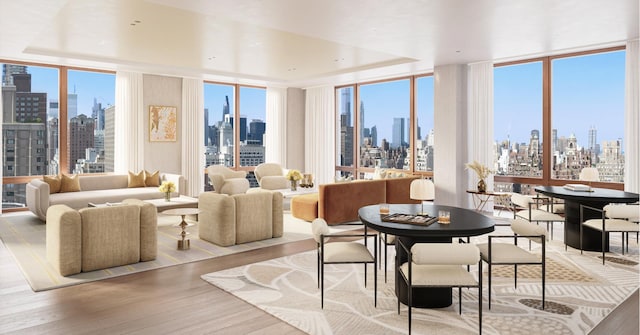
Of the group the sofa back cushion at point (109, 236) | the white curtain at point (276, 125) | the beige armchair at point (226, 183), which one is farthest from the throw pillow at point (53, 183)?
the white curtain at point (276, 125)

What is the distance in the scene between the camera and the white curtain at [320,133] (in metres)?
12.3

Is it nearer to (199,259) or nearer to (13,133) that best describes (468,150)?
(199,259)

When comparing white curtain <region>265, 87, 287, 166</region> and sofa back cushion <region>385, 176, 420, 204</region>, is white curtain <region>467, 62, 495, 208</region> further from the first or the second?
white curtain <region>265, 87, 287, 166</region>

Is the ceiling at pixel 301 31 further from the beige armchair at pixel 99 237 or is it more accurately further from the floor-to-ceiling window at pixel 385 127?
the beige armchair at pixel 99 237

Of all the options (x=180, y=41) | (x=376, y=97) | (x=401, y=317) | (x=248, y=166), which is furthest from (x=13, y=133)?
(x=401, y=317)

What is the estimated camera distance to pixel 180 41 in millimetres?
7273

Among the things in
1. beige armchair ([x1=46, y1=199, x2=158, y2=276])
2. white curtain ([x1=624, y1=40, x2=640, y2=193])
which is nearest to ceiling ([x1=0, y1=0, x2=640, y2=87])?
white curtain ([x1=624, y1=40, x2=640, y2=193])

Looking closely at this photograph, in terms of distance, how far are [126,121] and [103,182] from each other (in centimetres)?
170

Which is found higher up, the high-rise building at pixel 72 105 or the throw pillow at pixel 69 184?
the high-rise building at pixel 72 105

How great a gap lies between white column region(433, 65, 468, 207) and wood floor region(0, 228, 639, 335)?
15.6ft

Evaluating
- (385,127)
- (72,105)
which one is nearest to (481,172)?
(385,127)

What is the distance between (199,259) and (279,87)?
8083 mm

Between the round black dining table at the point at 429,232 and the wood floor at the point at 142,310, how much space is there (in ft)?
3.34

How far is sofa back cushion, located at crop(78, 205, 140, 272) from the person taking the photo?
4.51m
